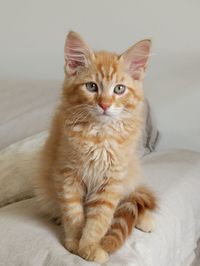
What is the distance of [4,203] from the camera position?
1.44 meters

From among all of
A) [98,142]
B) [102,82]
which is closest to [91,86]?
[102,82]

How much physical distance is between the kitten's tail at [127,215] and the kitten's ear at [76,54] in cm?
43

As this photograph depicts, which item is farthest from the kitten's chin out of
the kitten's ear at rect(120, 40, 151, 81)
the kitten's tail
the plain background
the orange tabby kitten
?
the plain background

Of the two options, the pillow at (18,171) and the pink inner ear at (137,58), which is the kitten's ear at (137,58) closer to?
the pink inner ear at (137,58)

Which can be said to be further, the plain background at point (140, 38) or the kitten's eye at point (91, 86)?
the plain background at point (140, 38)

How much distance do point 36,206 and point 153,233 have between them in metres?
0.40

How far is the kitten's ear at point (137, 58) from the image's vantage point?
117 cm

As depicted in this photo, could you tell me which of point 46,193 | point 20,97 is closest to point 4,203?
point 46,193

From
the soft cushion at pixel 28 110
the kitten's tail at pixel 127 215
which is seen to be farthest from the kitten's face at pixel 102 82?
the soft cushion at pixel 28 110

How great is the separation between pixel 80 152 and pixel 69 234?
0.23m

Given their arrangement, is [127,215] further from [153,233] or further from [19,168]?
[19,168]

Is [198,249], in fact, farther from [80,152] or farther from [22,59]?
[22,59]

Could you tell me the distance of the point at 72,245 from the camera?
1.08 m

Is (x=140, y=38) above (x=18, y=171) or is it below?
above
